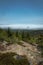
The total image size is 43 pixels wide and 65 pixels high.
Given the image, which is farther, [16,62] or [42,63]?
[42,63]

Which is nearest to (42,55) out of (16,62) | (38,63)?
(38,63)

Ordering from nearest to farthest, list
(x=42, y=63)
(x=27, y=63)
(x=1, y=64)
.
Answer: (x=1, y=64)
(x=27, y=63)
(x=42, y=63)

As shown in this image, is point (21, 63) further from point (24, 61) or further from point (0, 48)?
point (0, 48)

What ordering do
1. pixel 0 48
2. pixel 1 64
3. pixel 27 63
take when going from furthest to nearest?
pixel 0 48 → pixel 27 63 → pixel 1 64

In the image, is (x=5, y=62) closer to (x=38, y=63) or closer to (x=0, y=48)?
(x=38, y=63)

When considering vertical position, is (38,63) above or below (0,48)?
below

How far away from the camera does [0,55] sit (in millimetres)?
18031

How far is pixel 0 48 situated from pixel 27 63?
278 inches

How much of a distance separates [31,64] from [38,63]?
2.17 m

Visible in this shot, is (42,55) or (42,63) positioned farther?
(42,55)

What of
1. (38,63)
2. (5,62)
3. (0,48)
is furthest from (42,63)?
(0,48)

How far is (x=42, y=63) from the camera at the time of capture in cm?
1797

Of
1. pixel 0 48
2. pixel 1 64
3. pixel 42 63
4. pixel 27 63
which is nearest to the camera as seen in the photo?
pixel 1 64

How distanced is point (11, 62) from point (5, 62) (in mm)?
625
